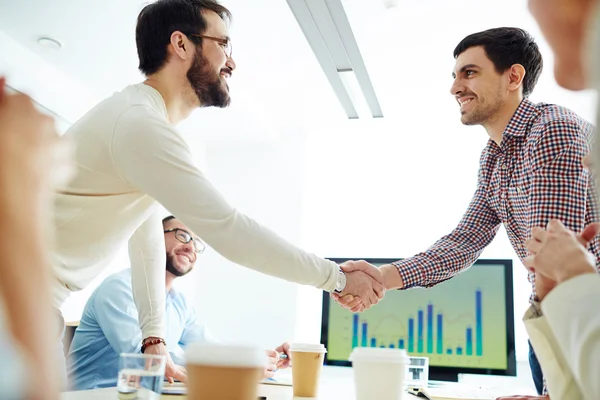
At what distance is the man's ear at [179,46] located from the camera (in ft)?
6.48

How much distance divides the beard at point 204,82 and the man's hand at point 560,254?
1.40 metres

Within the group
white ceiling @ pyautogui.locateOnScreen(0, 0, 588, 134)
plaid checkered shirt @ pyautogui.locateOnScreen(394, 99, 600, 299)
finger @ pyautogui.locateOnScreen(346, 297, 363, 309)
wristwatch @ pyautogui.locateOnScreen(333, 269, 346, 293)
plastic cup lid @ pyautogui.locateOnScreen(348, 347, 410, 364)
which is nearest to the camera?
plastic cup lid @ pyautogui.locateOnScreen(348, 347, 410, 364)

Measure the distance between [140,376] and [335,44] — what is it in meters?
2.54

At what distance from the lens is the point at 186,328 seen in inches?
124

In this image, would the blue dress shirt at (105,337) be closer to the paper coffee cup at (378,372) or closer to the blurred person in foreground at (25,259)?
the paper coffee cup at (378,372)

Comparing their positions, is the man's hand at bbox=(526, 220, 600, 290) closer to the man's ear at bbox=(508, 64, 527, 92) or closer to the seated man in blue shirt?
the seated man in blue shirt

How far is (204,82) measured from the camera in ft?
6.54

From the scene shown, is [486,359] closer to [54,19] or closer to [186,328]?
[186,328]

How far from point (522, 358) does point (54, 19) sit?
3.92 m

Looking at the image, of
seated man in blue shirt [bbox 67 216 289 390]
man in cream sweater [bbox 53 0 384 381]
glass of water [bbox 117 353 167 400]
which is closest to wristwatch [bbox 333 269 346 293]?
man in cream sweater [bbox 53 0 384 381]

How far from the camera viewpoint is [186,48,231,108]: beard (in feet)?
6.48

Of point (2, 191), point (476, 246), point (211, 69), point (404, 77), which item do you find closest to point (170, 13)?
point (211, 69)

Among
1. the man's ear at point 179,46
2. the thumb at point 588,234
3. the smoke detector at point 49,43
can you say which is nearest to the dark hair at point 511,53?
the man's ear at point 179,46

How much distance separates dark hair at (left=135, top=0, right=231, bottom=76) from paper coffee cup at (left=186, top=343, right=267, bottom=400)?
154 cm
